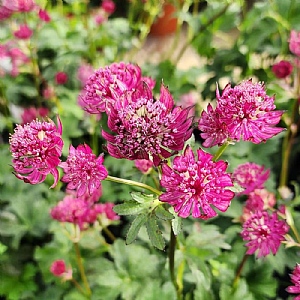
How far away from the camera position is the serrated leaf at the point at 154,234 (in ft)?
2.04

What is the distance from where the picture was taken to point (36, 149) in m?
0.60

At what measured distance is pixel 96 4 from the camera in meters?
2.68

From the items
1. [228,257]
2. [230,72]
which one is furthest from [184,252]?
[230,72]

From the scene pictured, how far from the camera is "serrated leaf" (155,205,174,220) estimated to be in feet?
2.01

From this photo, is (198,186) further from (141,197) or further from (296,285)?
(296,285)

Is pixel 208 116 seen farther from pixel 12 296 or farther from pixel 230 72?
pixel 230 72

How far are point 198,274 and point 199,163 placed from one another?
346 millimetres

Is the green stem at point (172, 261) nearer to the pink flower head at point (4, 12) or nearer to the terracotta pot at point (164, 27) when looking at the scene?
the pink flower head at point (4, 12)

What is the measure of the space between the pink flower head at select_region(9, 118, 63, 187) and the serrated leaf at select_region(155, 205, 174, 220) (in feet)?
0.49

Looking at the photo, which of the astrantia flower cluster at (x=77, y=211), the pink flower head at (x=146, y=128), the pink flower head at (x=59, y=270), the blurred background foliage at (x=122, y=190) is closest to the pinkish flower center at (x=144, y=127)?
the pink flower head at (x=146, y=128)

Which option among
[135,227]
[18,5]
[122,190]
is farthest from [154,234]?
[18,5]

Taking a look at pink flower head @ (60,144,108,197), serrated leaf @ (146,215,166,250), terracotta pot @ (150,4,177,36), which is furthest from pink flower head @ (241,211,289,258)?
terracotta pot @ (150,4,177,36)

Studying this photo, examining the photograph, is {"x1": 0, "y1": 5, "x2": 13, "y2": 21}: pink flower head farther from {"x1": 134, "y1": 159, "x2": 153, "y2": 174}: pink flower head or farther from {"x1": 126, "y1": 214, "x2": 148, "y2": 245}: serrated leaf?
{"x1": 126, "y1": 214, "x2": 148, "y2": 245}: serrated leaf

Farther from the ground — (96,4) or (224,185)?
(96,4)
